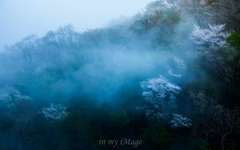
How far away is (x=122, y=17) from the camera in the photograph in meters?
22.8

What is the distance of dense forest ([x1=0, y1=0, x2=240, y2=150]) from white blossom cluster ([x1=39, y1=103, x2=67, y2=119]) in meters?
0.08

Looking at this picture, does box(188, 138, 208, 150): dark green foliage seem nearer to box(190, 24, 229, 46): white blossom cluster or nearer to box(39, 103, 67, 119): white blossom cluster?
box(190, 24, 229, 46): white blossom cluster

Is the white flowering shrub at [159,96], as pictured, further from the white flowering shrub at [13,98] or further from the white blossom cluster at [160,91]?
the white flowering shrub at [13,98]

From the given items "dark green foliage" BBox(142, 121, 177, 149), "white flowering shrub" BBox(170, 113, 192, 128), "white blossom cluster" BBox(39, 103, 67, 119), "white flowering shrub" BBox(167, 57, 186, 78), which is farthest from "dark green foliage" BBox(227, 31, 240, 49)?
"white blossom cluster" BBox(39, 103, 67, 119)

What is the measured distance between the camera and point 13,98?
1263cm

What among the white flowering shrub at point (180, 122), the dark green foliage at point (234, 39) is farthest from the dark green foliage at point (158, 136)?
the dark green foliage at point (234, 39)

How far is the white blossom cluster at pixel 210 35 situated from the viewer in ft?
39.5

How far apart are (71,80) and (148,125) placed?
31.4 ft

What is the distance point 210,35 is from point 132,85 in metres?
8.77

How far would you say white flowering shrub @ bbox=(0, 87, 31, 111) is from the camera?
39.3 feet

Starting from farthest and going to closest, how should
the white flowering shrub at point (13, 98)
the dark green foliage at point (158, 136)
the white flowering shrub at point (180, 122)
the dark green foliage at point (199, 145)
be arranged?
the white flowering shrub at point (13, 98) < the white flowering shrub at point (180, 122) < the dark green foliage at point (158, 136) < the dark green foliage at point (199, 145)

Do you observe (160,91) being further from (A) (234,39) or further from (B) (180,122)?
(A) (234,39)

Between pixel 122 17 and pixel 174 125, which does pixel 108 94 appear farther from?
pixel 122 17

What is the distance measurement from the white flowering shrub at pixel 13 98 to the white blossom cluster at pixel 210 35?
57.2ft
